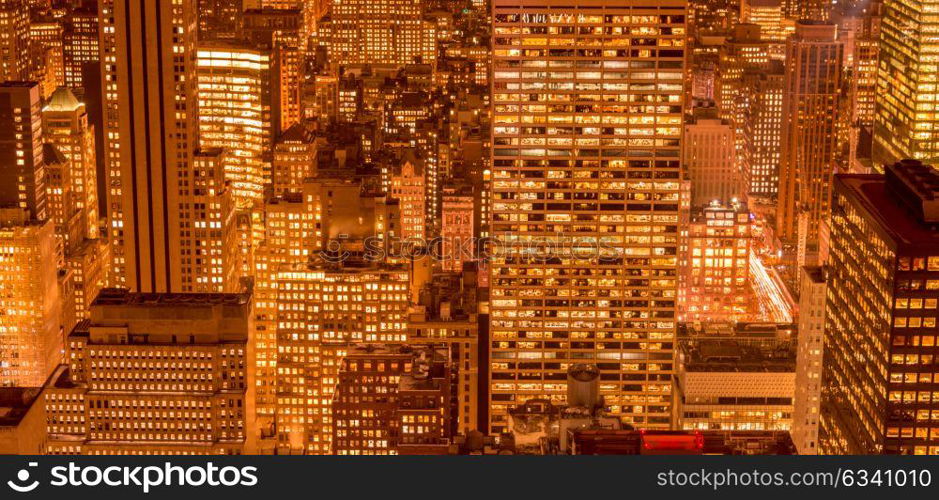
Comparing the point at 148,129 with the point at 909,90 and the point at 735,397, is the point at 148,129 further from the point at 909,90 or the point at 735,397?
the point at 909,90

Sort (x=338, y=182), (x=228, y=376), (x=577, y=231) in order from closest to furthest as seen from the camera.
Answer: (x=228, y=376) < (x=577, y=231) < (x=338, y=182)

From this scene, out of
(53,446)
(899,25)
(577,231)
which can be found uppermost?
(899,25)

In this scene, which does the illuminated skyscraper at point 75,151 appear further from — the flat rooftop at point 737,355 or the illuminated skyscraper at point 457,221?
the flat rooftop at point 737,355

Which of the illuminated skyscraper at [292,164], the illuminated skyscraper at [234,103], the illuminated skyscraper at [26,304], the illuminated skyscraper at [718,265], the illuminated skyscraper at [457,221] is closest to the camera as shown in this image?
the illuminated skyscraper at [26,304]

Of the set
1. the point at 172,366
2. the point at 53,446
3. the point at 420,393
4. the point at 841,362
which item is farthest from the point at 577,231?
the point at 841,362

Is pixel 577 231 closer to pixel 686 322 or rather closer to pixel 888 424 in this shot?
pixel 686 322

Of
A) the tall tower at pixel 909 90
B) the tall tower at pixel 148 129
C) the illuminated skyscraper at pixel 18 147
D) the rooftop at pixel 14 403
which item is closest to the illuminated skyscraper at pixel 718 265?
the tall tower at pixel 909 90

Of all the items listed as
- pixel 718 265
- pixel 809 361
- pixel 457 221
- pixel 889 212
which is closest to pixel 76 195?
pixel 457 221

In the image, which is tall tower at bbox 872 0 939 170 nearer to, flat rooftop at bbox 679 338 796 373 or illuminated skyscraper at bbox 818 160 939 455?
flat rooftop at bbox 679 338 796 373
